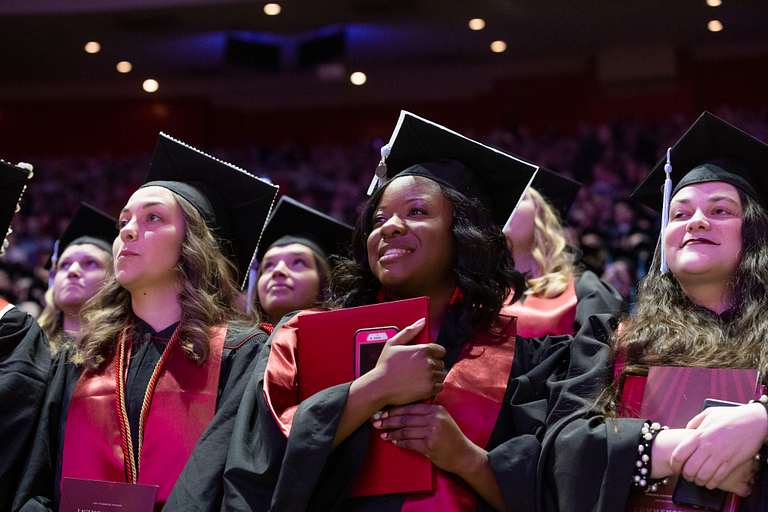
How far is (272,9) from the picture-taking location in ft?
27.2

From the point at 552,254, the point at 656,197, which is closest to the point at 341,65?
the point at 552,254

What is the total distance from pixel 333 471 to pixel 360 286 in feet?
2.20

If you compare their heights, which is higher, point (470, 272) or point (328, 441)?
point (470, 272)

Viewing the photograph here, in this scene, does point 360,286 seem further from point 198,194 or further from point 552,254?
point 552,254

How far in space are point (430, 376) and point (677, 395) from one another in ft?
2.09

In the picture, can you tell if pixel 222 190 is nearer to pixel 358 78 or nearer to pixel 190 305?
pixel 190 305

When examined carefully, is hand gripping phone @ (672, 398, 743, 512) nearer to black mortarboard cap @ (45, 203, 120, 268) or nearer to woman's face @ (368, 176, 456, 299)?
woman's face @ (368, 176, 456, 299)

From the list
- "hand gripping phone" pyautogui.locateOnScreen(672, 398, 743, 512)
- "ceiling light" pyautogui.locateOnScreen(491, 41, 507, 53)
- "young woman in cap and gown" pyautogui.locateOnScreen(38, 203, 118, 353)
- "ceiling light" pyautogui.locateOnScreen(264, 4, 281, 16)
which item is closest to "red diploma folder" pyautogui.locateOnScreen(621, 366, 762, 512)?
"hand gripping phone" pyautogui.locateOnScreen(672, 398, 743, 512)

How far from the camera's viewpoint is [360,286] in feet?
7.92

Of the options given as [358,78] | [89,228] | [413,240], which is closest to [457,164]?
[413,240]

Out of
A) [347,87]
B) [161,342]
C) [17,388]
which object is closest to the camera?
[17,388]

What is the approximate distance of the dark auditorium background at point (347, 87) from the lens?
830cm

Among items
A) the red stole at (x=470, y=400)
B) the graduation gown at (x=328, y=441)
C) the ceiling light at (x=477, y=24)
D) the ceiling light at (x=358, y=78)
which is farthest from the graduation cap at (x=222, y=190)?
the ceiling light at (x=358, y=78)

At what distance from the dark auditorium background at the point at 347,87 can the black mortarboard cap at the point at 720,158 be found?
4201mm
